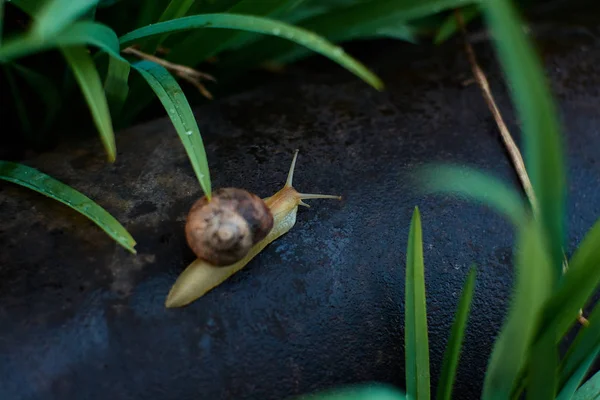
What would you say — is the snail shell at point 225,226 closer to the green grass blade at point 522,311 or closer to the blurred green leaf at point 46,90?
the green grass blade at point 522,311

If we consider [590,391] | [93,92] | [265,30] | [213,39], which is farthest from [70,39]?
[590,391]

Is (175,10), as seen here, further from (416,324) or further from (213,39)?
(416,324)

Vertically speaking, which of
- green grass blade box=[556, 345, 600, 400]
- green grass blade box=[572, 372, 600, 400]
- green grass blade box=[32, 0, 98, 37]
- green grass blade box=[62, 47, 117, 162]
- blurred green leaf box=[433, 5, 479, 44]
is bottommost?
green grass blade box=[572, 372, 600, 400]

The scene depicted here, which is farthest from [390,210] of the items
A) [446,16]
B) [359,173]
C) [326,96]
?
[446,16]

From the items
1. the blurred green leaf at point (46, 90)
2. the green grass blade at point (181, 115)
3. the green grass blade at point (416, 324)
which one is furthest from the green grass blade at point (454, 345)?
the blurred green leaf at point (46, 90)

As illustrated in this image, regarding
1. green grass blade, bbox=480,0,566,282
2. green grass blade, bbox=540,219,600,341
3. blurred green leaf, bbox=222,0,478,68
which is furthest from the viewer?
blurred green leaf, bbox=222,0,478,68

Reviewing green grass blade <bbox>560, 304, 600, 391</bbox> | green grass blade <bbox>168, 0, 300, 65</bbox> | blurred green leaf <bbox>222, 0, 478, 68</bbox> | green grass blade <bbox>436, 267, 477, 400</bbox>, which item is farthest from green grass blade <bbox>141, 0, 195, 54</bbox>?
green grass blade <bbox>560, 304, 600, 391</bbox>

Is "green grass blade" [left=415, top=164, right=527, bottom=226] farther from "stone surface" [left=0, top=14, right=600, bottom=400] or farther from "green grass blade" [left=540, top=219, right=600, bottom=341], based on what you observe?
"green grass blade" [left=540, top=219, right=600, bottom=341]
